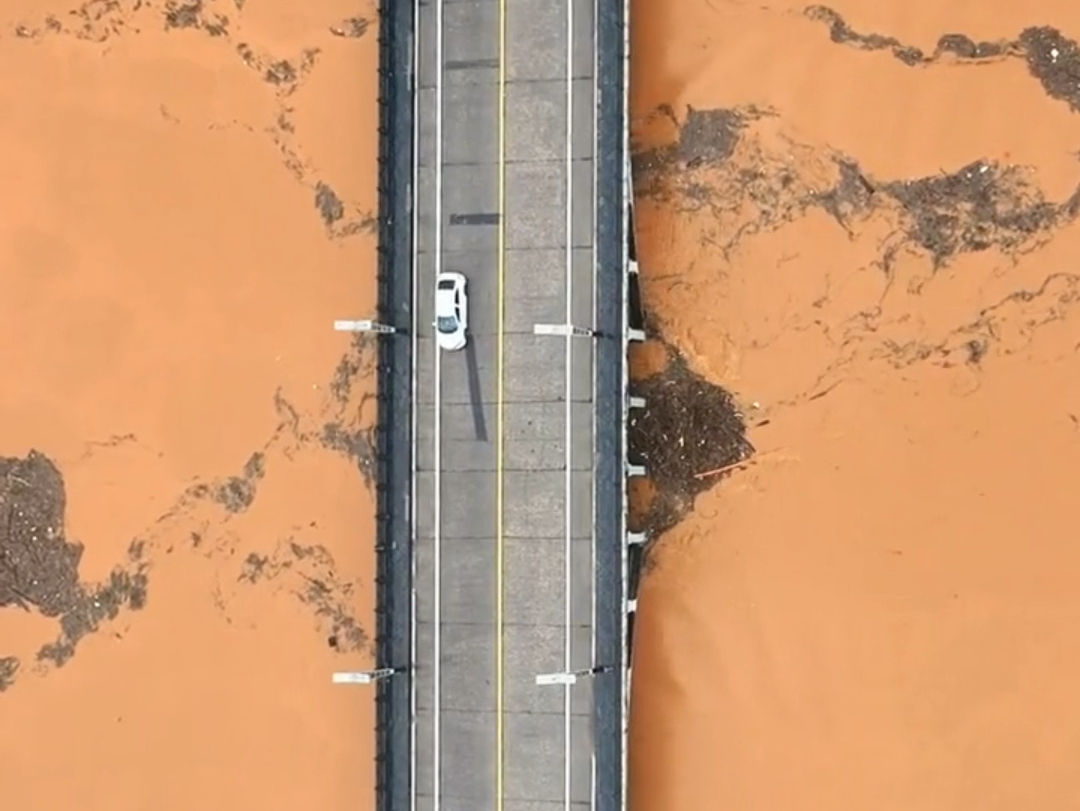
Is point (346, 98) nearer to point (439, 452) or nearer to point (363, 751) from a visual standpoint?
point (439, 452)

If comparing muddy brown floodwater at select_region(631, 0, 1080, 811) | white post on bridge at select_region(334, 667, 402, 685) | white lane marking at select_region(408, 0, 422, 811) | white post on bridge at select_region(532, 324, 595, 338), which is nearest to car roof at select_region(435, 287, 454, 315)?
white lane marking at select_region(408, 0, 422, 811)

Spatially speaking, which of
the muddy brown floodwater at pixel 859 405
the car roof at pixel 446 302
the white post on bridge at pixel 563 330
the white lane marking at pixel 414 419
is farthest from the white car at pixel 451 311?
the muddy brown floodwater at pixel 859 405

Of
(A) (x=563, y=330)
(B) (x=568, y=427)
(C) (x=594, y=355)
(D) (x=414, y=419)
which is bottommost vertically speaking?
(B) (x=568, y=427)

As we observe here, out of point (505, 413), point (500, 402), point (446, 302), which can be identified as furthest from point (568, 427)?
point (446, 302)

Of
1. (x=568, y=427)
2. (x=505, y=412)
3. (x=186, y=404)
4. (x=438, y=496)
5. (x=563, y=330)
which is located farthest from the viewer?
(x=186, y=404)

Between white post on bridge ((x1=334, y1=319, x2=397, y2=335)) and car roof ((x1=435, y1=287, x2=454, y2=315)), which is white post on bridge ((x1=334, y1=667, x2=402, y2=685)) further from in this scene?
car roof ((x1=435, y1=287, x2=454, y2=315))

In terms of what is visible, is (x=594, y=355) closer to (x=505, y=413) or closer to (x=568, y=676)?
(x=505, y=413)
